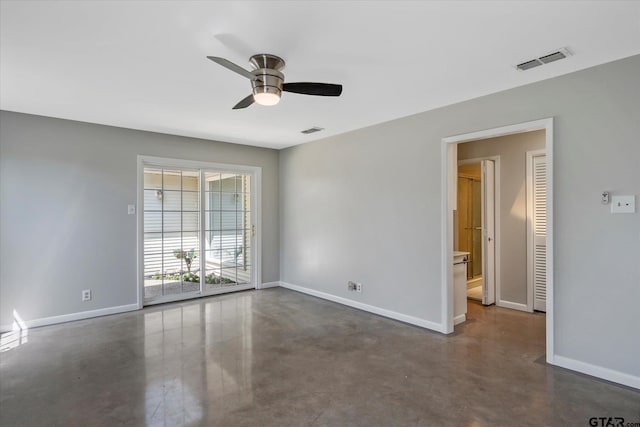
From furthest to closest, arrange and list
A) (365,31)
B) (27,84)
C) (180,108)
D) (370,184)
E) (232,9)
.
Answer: (370,184)
(180,108)
(27,84)
(365,31)
(232,9)

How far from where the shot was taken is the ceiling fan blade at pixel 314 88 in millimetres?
2465

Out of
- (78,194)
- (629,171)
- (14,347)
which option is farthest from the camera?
(78,194)

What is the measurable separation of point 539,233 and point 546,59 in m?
2.68

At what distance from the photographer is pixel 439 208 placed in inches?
151

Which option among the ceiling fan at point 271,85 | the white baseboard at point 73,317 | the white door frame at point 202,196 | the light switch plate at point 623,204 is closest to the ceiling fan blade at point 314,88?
the ceiling fan at point 271,85

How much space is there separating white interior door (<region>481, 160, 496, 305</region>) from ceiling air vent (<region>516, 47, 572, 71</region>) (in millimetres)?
2297

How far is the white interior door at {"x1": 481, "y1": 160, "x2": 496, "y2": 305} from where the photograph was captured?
4898mm

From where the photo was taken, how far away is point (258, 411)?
2.34 metres

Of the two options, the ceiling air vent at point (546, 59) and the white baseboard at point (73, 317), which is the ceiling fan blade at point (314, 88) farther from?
the white baseboard at point (73, 317)

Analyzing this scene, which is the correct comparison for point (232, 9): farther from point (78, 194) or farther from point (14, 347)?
point (14, 347)

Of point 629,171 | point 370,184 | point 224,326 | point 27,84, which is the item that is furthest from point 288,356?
point 27,84

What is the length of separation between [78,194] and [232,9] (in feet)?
11.8

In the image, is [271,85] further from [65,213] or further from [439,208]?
[65,213]

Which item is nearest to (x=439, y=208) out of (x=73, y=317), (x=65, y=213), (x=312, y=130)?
(x=312, y=130)
